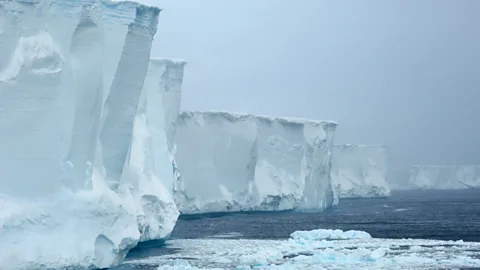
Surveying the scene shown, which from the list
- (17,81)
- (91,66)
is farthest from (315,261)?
(17,81)

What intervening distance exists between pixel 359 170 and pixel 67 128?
3529cm

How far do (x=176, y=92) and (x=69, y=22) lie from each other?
31.2 feet

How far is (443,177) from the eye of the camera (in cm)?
6825

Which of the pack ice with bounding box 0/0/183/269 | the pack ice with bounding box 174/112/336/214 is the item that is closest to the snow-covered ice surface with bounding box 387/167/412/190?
the pack ice with bounding box 174/112/336/214

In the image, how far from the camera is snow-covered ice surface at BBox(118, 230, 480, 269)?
13016 millimetres

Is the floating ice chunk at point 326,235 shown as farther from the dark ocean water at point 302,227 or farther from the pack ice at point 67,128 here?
the pack ice at point 67,128

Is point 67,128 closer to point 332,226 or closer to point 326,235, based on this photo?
point 326,235

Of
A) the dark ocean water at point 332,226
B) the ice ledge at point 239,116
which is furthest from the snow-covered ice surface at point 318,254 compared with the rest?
the ice ledge at point 239,116

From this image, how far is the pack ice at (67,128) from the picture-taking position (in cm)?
1073

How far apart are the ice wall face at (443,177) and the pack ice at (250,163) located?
1441 inches

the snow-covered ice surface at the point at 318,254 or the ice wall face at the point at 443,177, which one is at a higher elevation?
the snow-covered ice surface at the point at 318,254

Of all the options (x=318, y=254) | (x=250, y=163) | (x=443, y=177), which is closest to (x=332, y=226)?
(x=250, y=163)

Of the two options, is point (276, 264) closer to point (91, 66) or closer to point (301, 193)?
point (91, 66)

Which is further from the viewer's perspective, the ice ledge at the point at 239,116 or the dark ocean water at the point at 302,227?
the ice ledge at the point at 239,116
